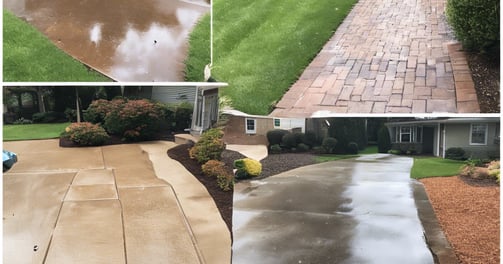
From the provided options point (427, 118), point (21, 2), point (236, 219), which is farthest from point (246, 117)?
point (21, 2)

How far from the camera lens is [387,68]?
3520 millimetres

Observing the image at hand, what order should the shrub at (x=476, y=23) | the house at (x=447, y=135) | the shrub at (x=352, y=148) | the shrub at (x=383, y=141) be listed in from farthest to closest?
the shrub at (x=352, y=148) → the shrub at (x=383, y=141) → the house at (x=447, y=135) → the shrub at (x=476, y=23)

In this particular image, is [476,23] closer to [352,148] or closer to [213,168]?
[352,148]

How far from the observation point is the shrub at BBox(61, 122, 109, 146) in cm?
364

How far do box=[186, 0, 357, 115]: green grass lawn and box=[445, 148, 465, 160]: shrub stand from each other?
1.18m

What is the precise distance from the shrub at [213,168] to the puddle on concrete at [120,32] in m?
0.65

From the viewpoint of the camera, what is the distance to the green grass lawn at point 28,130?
11.9 ft

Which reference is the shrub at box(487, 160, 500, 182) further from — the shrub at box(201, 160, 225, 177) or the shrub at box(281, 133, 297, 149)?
the shrub at box(201, 160, 225, 177)

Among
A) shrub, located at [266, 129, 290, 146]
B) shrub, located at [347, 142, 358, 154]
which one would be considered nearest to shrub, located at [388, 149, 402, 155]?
shrub, located at [347, 142, 358, 154]

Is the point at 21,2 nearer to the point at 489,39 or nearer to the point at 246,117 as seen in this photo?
the point at 246,117

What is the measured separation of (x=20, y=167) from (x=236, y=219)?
1.59 metres

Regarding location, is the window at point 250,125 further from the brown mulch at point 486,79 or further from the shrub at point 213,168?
the brown mulch at point 486,79

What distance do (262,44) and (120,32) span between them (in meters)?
1.05

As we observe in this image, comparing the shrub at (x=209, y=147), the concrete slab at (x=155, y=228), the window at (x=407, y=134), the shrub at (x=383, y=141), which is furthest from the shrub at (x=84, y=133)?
the window at (x=407, y=134)
